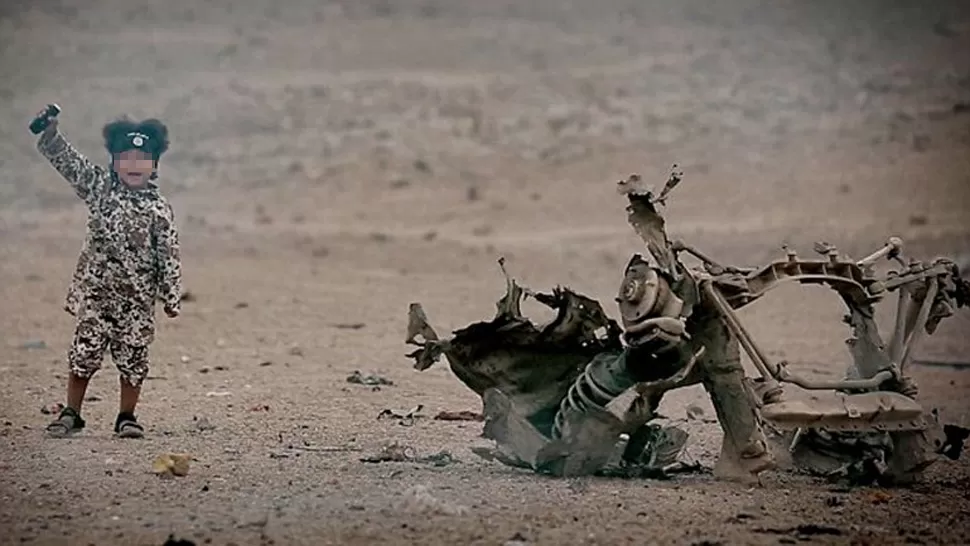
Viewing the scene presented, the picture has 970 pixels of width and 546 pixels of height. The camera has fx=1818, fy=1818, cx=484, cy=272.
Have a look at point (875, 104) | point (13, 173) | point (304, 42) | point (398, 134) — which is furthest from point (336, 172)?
point (875, 104)

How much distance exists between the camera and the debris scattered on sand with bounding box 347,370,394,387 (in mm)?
8627

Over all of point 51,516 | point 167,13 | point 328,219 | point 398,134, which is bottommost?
point 51,516

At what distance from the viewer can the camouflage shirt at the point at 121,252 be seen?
666 cm

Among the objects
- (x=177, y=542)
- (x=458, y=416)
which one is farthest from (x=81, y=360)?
(x=177, y=542)

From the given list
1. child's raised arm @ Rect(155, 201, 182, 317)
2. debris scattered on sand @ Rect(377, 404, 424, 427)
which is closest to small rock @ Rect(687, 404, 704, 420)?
debris scattered on sand @ Rect(377, 404, 424, 427)

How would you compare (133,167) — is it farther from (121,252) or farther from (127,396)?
(127,396)

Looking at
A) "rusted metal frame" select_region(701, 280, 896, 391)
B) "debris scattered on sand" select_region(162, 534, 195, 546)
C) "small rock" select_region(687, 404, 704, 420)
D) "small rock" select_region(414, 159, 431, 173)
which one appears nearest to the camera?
"debris scattered on sand" select_region(162, 534, 195, 546)

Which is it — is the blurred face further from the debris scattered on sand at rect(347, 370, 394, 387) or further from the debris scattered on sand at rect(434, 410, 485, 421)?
the debris scattered on sand at rect(347, 370, 394, 387)

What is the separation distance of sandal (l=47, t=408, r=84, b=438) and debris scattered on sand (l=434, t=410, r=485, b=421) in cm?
152

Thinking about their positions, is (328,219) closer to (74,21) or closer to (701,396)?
(74,21)

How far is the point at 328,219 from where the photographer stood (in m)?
16.8

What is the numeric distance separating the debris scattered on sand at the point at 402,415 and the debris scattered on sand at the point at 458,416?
0.10m

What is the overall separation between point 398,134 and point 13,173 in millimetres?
4621

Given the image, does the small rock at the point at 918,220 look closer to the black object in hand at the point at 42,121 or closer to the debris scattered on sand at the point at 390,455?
the debris scattered on sand at the point at 390,455
